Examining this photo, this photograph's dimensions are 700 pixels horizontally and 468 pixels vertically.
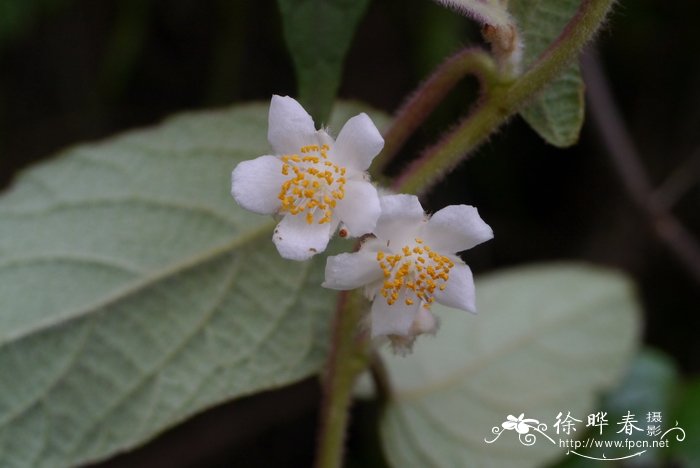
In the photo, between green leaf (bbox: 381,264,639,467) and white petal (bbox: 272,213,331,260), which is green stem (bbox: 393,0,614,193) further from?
green leaf (bbox: 381,264,639,467)

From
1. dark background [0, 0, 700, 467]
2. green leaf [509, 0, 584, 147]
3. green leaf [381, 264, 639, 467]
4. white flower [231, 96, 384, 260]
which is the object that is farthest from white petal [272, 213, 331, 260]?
dark background [0, 0, 700, 467]

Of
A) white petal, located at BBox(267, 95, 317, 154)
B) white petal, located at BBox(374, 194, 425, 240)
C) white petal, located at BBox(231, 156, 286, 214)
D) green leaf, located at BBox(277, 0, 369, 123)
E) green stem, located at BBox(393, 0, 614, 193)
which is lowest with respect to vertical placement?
white petal, located at BBox(374, 194, 425, 240)

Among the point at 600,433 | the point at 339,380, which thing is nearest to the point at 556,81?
the point at 339,380

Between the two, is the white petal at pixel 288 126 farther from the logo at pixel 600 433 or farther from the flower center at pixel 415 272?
the logo at pixel 600 433

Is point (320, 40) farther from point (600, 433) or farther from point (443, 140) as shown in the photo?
point (600, 433)

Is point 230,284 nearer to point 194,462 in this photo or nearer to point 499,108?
point 499,108

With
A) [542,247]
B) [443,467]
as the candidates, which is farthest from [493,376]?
[542,247]

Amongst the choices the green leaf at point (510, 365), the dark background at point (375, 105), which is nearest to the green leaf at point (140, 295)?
the green leaf at point (510, 365)
